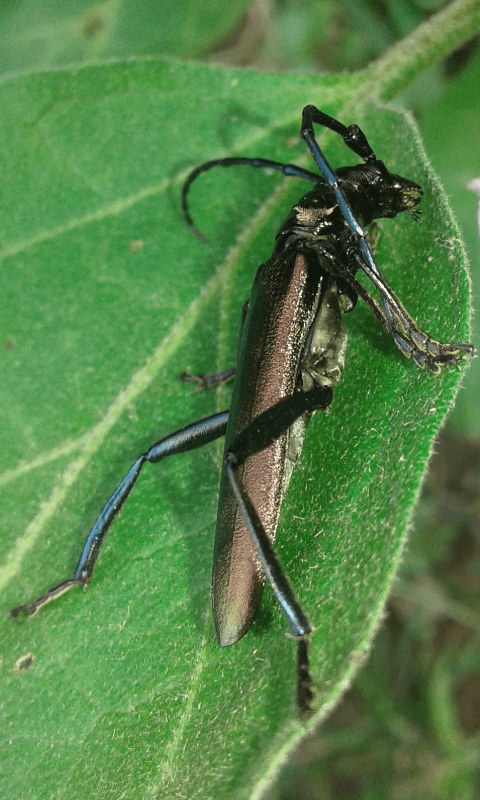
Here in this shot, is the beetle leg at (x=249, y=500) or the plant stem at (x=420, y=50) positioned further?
the plant stem at (x=420, y=50)

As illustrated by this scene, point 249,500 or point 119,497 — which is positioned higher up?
point 119,497

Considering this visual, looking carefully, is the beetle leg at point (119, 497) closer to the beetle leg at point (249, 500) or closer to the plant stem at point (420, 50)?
the beetle leg at point (249, 500)

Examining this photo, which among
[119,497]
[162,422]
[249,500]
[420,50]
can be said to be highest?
[420,50]

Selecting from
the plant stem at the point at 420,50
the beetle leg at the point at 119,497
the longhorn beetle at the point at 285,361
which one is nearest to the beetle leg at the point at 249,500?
the longhorn beetle at the point at 285,361

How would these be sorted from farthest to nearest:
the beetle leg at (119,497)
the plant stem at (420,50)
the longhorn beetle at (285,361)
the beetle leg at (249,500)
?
the plant stem at (420,50) → the beetle leg at (119,497) → the longhorn beetle at (285,361) → the beetle leg at (249,500)

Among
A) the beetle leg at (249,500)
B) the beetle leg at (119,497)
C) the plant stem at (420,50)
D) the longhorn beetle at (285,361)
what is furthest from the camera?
the plant stem at (420,50)

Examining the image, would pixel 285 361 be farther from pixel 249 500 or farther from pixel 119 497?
pixel 119 497

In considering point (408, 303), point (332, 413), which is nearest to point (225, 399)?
point (332, 413)

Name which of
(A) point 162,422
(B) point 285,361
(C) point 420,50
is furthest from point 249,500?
(C) point 420,50

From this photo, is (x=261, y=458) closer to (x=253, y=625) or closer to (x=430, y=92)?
(x=253, y=625)
